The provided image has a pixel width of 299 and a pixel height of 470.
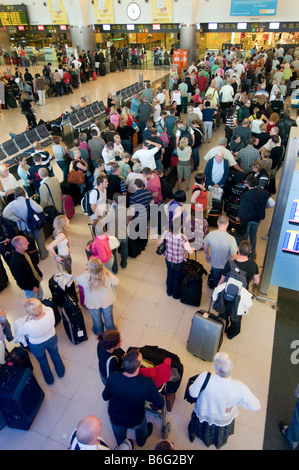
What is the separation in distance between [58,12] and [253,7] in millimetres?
11288

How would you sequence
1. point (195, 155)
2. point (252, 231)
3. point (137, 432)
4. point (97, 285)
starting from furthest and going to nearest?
point (195, 155)
point (252, 231)
point (97, 285)
point (137, 432)

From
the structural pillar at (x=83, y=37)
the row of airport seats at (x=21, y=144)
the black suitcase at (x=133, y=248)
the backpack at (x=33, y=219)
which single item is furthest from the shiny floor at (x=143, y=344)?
the structural pillar at (x=83, y=37)

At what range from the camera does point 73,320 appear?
4.19m

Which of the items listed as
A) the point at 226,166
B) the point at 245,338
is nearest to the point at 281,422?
the point at 245,338

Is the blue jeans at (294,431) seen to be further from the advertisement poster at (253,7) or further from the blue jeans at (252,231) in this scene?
the advertisement poster at (253,7)

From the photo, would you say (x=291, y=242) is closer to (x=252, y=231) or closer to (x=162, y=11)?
(x=252, y=231)

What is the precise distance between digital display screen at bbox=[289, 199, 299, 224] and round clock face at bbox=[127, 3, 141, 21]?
18.6 meters

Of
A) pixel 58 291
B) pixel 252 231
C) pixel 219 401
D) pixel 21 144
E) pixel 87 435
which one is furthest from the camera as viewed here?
pixel 21 144

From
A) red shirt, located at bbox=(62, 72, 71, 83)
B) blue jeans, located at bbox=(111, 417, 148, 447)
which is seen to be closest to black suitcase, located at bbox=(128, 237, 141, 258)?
blue jeans, located at bbox=(111, 417, 148, 447)

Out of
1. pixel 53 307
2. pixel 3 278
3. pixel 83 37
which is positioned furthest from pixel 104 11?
pixel 53 307

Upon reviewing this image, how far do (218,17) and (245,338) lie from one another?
19.1m

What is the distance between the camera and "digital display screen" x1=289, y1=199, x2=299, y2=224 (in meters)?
4.28

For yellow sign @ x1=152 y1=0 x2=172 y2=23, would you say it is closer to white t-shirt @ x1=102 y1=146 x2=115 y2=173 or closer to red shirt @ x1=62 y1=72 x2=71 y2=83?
red shirt @ x1=62 y1=72 x2=71 y2=83
